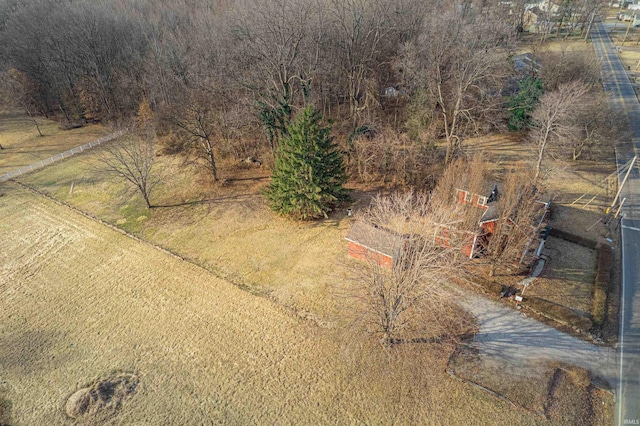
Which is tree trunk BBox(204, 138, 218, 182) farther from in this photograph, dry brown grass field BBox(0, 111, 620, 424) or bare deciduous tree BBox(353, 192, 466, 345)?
bare deciduous tree BBox(353, 192, 466, 345)

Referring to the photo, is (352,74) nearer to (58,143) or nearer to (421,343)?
(421,343)

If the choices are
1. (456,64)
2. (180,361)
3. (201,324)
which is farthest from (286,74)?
(180,361)

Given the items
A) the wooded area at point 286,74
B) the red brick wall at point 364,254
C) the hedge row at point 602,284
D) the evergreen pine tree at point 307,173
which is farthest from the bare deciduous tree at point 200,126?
the hedge row at point 602,284

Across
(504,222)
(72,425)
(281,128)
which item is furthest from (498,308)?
(281,128)

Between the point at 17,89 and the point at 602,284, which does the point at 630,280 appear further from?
the point at 17,89

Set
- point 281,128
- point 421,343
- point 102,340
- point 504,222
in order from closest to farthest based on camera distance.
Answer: point 421,343 < point 102,340 < point 504,222 < point 281,128

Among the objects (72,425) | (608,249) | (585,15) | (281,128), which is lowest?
(72,425)
